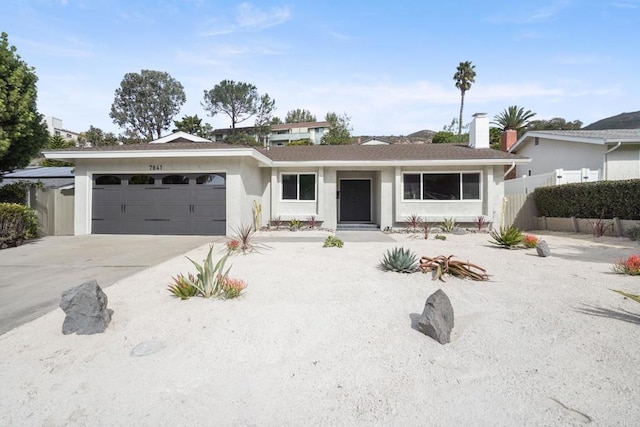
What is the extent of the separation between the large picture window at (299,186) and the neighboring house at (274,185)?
0.15ft

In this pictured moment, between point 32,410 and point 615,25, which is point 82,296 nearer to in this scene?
point 32,410

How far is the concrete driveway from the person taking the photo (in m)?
4.97

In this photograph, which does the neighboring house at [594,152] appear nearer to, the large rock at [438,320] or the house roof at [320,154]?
the house roof at [320,154]

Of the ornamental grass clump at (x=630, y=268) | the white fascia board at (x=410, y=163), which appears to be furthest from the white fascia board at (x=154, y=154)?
the ornamental grass clump at (x=630, y=268)

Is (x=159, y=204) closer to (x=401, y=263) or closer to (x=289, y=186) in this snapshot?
(x=289, y=186)

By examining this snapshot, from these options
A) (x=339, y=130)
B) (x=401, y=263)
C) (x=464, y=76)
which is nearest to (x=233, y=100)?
(x=339, y=130)

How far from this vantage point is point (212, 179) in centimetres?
1279

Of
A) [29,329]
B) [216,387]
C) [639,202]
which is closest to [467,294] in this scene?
[216,387]

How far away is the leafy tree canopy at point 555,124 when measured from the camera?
50.1 meters

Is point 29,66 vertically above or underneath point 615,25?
underneath

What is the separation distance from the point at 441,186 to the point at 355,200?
4.21m

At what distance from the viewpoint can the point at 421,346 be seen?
354 centimetres

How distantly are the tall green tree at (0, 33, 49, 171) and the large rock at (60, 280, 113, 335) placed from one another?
9.16m

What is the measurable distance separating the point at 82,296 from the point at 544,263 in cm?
824
